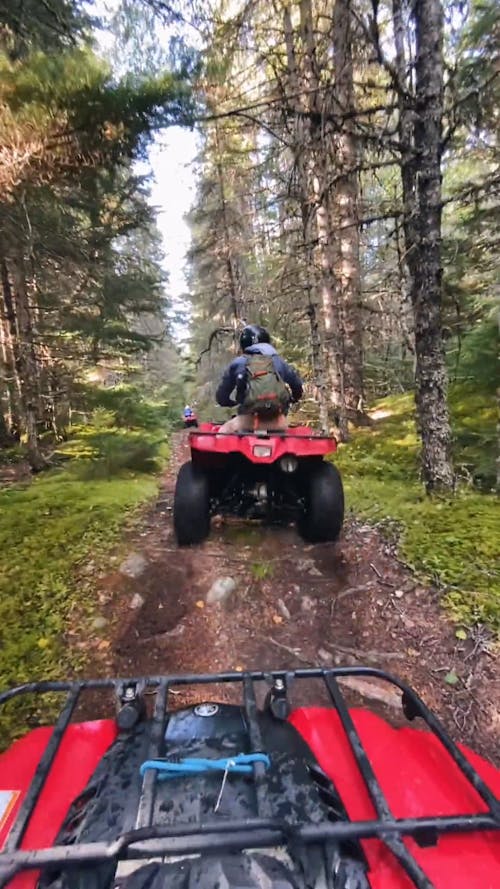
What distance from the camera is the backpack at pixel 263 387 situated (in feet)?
15.5

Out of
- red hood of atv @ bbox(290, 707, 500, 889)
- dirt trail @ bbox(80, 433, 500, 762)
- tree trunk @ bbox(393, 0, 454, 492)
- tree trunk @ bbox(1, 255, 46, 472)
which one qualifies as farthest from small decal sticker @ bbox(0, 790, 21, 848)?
tree trunk @ bbox(1, 255, 46, 472)

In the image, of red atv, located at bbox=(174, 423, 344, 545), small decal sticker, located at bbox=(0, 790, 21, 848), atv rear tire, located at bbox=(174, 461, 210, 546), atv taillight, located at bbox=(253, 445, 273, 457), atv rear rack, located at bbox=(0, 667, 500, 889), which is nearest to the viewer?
atv rear rack, located at bbox=(0, 667, 500, 889)

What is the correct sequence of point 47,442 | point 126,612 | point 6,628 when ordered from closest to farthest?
1. point 6,628
2. point 126,612
3. point 47,442

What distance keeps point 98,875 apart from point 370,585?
3378 mm

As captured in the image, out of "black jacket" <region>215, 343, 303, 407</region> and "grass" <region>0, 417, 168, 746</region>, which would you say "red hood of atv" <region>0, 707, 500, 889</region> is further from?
"black jacket" <region>215, 343, 303, 407</region>

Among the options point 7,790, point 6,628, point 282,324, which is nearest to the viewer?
point 7,790

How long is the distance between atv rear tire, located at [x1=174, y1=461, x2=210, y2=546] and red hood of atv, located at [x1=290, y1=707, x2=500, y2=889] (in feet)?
9.80

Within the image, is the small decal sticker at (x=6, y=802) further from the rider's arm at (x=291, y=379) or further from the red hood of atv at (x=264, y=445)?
the rider's arm at (x=291, y=379)

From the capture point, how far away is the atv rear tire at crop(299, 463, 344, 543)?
4742 millimetres

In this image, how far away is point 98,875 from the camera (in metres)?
1.18

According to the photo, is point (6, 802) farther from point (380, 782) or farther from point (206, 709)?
point (380, 782)

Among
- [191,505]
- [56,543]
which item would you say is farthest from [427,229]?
[56,543]

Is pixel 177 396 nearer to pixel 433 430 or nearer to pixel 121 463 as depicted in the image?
pixel 121 463

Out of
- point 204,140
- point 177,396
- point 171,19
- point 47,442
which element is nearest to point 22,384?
point 47,442
